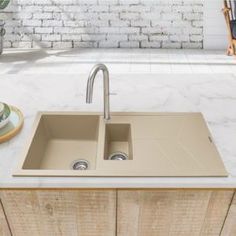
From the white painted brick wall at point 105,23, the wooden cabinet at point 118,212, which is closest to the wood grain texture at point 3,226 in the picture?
the wooden cabinet at point 118,212

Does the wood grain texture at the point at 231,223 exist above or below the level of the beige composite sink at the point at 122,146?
below

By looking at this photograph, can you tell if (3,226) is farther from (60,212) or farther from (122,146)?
(122,146)

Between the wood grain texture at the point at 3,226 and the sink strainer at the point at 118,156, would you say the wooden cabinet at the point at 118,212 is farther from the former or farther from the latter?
the sink strainer at the point at 118,156

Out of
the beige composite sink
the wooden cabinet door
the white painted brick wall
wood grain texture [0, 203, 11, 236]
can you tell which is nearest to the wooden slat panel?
the beige composite sink

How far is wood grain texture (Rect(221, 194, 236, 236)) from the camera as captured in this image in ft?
3.87

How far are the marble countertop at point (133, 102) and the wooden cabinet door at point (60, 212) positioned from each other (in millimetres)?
89

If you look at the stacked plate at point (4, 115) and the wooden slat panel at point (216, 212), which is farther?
the stacked plate at point (4, 115)

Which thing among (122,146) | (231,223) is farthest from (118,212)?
(231,223)

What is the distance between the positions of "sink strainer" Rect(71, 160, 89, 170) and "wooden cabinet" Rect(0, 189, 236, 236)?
0.22 metres

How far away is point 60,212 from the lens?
1202 millimetres

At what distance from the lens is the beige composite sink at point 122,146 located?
1.08 m

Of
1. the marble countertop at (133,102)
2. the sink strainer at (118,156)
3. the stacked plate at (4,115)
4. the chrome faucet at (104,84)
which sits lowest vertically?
the sink strainer at (118,156)

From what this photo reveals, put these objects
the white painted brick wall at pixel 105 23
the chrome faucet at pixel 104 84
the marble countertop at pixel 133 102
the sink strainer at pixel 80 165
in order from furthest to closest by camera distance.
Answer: the white painted brick wall at pixel 105 23
the sink strainer at pixel 80 165
the chrome faucet at pixel 104 84
the marble countertop at pixel 133 102

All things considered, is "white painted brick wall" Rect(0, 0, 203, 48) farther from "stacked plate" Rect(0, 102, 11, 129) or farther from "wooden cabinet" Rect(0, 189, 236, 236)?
"wooden cabinet" Rect(0, 189, 236, 236)
